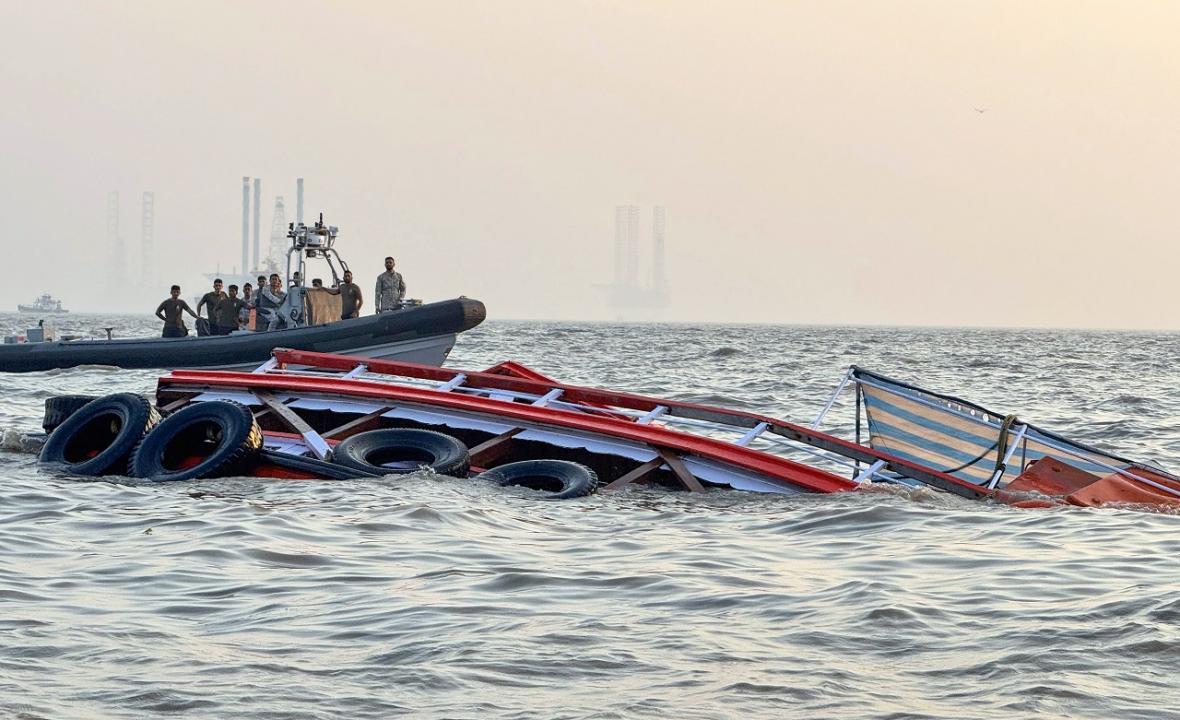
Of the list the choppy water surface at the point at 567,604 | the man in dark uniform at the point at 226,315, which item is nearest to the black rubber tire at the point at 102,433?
the choppy water surface at the point at 567,604

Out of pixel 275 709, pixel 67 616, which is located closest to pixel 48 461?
pixel 67 616

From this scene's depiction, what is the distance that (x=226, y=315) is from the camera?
25.6 m

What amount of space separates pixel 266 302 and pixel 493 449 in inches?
546

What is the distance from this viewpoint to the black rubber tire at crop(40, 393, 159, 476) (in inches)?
477

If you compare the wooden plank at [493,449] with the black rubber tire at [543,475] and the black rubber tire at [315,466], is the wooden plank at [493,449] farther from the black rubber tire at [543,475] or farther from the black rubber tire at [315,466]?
the black rubber tire at [315,466]

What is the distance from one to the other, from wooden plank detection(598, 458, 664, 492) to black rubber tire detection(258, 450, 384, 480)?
1.97 meters

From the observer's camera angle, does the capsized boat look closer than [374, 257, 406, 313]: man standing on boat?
Yes

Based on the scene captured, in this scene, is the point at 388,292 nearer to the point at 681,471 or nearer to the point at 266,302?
the point at 266,302

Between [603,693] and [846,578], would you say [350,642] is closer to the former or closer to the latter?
[603,693]

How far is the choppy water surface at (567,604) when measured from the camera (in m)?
5.41

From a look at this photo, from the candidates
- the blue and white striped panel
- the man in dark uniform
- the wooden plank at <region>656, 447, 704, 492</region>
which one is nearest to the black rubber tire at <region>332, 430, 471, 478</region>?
the wooden plank at <region>656, 447, 704, 492</region>

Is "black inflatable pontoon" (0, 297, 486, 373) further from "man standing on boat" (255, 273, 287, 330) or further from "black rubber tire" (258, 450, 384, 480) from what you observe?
"black rubber tire" (258, 450, 384, 480)

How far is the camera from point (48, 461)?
12477 mm

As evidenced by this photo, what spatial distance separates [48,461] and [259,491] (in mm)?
2619
